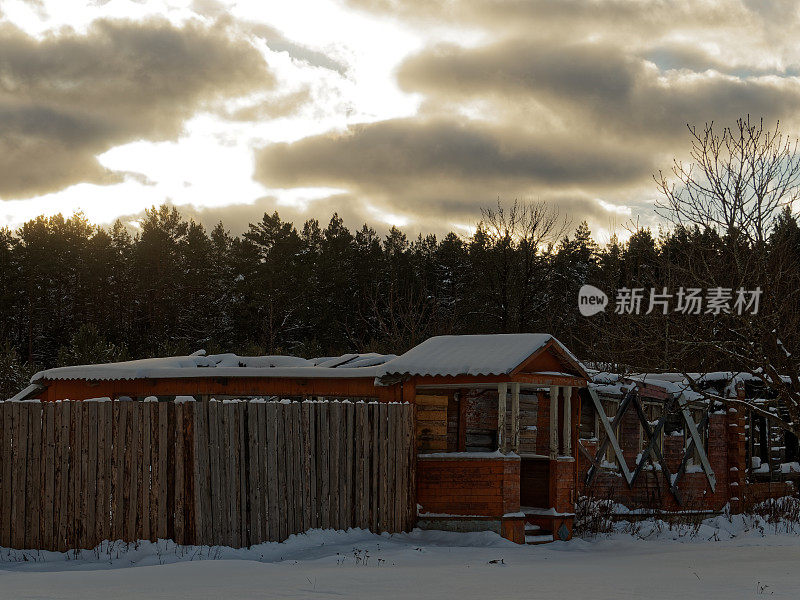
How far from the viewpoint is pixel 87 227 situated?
212 ft

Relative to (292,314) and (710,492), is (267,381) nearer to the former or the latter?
(710,492)

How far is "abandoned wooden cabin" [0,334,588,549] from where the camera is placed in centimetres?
1159

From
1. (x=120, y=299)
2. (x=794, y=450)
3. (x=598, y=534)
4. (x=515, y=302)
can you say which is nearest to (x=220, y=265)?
(x=120, y=299)

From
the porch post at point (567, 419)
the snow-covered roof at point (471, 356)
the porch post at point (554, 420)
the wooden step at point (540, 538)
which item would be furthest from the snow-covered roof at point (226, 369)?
the wooden step at point (540, 538)

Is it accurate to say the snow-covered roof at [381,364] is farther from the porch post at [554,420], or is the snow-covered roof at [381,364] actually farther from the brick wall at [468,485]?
the brick wall at [468,485]

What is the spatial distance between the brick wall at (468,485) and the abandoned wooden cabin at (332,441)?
0.02 meters

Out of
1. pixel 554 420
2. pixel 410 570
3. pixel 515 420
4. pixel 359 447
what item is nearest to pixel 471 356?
pixel 515 420

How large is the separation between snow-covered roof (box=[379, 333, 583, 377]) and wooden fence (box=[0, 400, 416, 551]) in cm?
224

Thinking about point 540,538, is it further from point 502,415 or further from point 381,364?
point 381,364

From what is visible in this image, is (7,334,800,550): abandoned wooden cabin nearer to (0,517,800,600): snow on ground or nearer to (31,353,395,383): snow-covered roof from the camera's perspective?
(31,353,395,383): snow-covered roof

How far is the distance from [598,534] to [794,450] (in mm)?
11052

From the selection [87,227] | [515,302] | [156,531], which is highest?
[87,227]

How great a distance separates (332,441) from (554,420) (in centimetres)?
473

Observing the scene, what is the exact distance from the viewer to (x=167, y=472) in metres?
11.8
